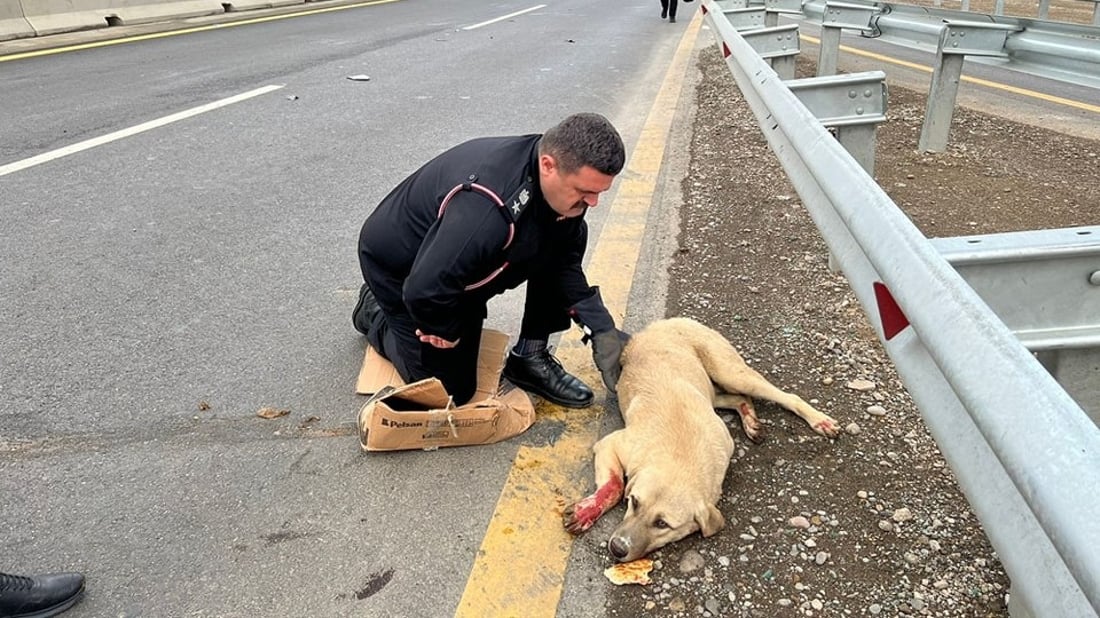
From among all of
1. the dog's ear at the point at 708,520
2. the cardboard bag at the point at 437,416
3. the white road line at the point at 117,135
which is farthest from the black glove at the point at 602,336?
the white road line at the point at 117,135

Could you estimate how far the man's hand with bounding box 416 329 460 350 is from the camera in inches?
116

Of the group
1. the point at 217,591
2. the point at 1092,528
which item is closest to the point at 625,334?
the point at 217,591

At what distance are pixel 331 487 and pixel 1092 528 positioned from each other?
87.8 inches

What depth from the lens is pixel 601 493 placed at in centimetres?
263

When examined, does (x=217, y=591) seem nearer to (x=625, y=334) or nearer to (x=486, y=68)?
(x=625, y=334)

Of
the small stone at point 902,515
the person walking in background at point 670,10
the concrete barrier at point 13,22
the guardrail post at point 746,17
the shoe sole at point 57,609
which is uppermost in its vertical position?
the guardrail post at point 746,17

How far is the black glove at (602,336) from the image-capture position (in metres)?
3.29

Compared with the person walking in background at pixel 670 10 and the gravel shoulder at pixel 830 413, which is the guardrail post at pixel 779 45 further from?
the person walking in background at pixel 670 10

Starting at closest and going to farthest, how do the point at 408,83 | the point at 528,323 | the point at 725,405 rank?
the point at 725,405
the point at 528,323
the point at 408,83

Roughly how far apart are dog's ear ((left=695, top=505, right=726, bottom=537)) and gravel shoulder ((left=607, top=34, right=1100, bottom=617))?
40 mm

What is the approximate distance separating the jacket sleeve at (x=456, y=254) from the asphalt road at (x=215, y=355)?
579 mm

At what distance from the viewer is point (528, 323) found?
3.45 m

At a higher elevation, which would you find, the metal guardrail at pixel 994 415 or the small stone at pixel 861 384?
the metal guardrail at pixel 994 415

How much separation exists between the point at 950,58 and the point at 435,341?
13.8ft
